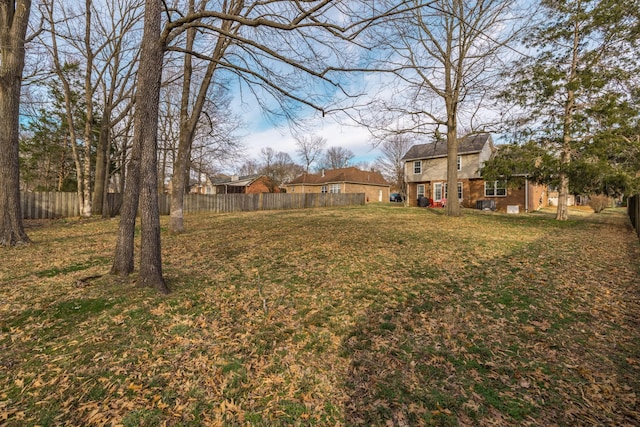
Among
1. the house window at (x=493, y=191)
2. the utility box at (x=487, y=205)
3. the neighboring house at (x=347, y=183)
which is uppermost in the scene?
the neighboring house at (x=347, y=183)

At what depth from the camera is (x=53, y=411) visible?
90.1 inches

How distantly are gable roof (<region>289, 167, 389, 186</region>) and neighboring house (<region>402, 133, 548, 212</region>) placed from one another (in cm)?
1172

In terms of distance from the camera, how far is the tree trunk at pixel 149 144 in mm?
4328

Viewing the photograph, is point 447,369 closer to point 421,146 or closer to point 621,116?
point 621,116

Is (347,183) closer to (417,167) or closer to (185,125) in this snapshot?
(417,167)

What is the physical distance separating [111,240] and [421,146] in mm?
28725

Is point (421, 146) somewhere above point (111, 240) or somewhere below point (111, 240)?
A: above

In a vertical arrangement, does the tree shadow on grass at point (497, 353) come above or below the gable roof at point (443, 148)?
below

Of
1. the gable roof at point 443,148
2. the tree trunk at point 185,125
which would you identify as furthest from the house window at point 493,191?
the tree trunk at point 185,125

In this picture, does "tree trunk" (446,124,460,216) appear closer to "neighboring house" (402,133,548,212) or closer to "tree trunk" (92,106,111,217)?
"neighboring house" (402,133,548,212)

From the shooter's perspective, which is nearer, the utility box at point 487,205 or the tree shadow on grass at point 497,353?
the tree shadow on grass at point 497,353

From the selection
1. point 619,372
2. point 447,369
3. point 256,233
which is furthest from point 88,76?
point 619,372

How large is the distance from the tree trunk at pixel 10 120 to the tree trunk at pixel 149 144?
5.73 metres

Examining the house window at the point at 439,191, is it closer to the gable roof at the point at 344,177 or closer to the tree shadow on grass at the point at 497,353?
the gable roof at the point at 344,177
